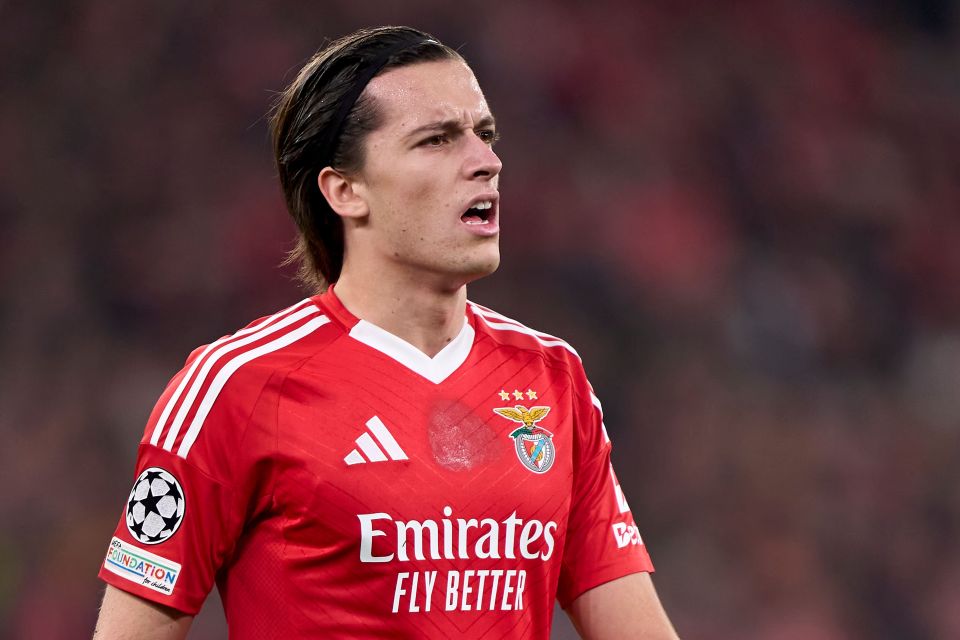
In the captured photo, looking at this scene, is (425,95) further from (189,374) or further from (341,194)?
(189,374)

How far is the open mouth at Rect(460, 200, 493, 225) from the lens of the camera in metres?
2.56

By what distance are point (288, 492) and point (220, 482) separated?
125mm

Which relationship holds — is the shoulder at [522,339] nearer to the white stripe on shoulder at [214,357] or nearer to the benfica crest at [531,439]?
the benfica crest at [531,439]

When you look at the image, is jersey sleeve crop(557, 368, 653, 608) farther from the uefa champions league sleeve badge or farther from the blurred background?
the blurred background

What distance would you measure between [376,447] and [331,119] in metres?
0.70

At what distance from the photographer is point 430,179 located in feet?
8.34

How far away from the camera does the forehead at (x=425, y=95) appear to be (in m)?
2.58

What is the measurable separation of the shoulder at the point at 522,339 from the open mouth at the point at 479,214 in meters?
0.24

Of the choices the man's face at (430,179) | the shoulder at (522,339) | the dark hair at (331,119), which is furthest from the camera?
the shoulder at (522,339)

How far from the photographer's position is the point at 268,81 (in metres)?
6.20

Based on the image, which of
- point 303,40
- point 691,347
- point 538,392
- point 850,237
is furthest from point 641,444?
point 538,392

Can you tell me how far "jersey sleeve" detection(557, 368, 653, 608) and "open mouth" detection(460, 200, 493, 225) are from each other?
42cm

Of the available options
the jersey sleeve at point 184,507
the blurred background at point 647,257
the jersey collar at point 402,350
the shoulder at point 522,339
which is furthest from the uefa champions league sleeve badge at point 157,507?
the blurred background at point 647,257

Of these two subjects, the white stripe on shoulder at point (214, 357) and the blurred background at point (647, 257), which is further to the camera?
the blurred background at point (647, 257)
